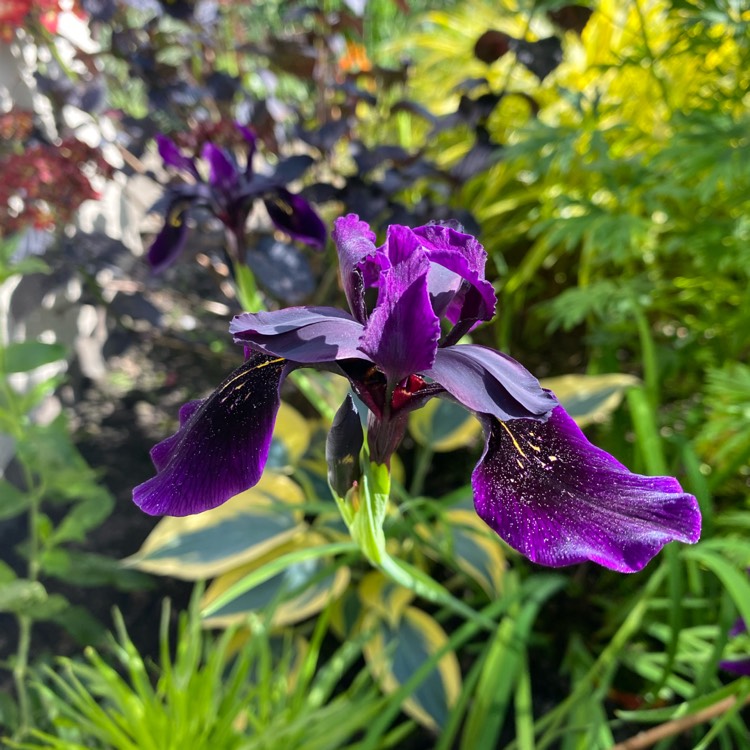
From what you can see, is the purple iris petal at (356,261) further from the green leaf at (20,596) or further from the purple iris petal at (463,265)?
the green leaf at (20,596)

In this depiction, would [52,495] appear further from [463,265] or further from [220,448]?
[463,265]

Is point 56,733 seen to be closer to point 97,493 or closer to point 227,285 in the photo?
point 97,493

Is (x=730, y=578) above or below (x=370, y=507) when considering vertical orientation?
below

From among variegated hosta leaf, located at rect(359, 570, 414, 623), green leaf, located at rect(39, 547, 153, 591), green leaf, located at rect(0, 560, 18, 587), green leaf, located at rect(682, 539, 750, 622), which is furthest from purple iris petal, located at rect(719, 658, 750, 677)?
green leaf, located at rect(0, 560, 18, 587)

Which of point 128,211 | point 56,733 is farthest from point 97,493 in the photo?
point 128,211

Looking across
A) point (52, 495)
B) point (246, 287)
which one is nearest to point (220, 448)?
point (246, 287)

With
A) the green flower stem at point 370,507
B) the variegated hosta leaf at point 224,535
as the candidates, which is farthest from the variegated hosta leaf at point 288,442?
the green flower stem at point 370,507
